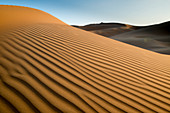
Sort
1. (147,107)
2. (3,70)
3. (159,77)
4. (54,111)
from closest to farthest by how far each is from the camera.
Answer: (54,111), (147,107), (3,70), (159,77)

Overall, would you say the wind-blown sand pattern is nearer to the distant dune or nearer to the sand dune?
the distant dune

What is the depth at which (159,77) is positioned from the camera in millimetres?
2150

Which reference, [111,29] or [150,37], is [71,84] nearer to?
[150,37]

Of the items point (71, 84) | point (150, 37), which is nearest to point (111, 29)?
point (150, 37)

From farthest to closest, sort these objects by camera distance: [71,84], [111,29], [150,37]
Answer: [111,29], [150,37], [71,84]

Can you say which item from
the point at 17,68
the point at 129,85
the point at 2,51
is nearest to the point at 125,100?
the point at 129,85

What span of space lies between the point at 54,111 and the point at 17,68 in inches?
36.6

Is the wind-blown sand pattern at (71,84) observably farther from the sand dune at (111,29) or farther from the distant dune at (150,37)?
the sand dune at (111,29)

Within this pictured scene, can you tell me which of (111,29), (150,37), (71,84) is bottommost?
(71,84)

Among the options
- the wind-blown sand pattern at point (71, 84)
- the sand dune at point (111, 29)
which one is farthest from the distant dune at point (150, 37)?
the wind-blown sand pattern at point (71, 84)

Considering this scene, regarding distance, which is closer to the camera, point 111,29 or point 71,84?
point 71,84

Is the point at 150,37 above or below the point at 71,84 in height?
A: above

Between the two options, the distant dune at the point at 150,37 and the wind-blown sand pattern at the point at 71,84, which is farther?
the distant dune at the point at 150,37

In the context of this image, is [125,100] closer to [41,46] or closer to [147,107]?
[147,107]
